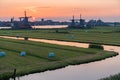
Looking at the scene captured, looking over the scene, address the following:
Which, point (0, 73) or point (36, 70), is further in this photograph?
point (36, 70)

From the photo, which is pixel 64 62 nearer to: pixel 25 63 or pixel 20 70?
pixel 25 63

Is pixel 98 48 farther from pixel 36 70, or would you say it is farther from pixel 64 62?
pixel 36 70

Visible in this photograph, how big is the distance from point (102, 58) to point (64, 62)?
669cm

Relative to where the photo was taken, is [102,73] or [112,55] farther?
[112,55]

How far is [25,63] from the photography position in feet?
94.0

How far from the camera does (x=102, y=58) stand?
34.3 m

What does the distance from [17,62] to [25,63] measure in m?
1.03

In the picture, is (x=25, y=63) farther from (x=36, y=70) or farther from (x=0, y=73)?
(x=0, y=73)

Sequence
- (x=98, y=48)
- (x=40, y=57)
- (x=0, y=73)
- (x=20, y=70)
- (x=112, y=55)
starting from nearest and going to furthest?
(x=0, y=73)
(x=20, y=70)
(x=40, y=57)
(x=112, y=55)
(x=98, y=48)

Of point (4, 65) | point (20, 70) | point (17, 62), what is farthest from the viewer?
point (17, 62)

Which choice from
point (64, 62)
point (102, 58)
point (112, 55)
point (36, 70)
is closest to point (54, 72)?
point (36, 70)

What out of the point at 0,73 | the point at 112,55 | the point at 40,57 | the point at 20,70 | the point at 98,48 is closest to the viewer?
the point at 0,73

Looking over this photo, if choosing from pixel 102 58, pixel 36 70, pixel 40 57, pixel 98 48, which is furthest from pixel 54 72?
pixel 98 48

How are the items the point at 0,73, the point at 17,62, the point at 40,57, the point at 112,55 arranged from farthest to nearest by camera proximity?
the point at 112,55, the point at 40,57, the point at 17,62, the point at 0,73
